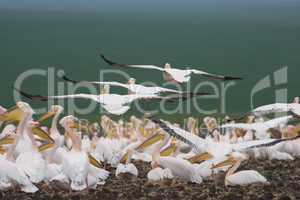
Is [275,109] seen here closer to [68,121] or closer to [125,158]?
[125,158]

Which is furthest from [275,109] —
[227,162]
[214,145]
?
[227,162]

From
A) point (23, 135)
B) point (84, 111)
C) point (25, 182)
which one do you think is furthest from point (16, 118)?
point (84, 111)

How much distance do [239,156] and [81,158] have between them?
46.9 inches

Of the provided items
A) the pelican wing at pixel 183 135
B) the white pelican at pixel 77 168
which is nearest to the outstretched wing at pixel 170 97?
the pelican wing at pixel 183 135

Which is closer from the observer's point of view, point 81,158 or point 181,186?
point 81,158

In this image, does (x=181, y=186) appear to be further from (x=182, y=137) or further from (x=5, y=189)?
(x=5, y=189)

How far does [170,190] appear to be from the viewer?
459 cm

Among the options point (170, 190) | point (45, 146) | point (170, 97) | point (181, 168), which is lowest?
point (170, 190)

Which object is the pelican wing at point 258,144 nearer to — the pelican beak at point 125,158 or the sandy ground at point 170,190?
the sandy ground at point 170,190

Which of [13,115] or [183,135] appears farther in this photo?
[13,115]

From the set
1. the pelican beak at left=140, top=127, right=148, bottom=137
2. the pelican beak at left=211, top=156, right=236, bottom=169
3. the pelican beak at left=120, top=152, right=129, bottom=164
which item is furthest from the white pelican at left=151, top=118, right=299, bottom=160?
the pelican beak at left=140, top=127, right=148, bottom=137

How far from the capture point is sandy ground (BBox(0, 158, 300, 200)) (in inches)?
172

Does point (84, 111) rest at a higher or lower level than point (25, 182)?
higher

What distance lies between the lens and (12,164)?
423cm
